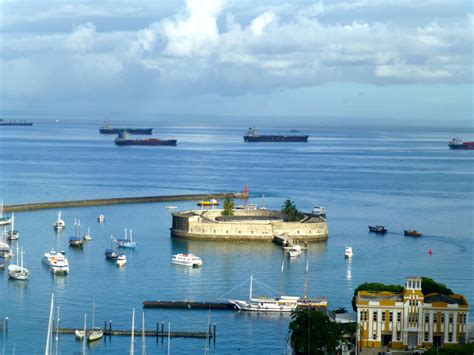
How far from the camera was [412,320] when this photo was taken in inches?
1558

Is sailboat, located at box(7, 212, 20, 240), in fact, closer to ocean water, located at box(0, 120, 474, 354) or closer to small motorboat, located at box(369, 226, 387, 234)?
ocean water, located at box(0, 120, 474, 354)

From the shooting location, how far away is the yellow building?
39312 millimetres

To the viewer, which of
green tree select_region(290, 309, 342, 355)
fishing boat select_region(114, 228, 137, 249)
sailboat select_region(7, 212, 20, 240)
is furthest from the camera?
sailboat select_region(7, 212, 20, 240)

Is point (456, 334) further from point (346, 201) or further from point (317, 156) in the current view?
point (317, 156)

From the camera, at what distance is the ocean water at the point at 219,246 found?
44.0 metres

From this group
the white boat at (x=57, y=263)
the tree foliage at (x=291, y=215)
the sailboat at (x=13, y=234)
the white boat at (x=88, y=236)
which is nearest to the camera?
the white boat at (x=57, y=263)

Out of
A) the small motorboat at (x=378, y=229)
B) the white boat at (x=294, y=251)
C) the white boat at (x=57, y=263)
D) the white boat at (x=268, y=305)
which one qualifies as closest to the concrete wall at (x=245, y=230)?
the white boat at (x=294, y=251)

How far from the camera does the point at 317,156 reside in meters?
170

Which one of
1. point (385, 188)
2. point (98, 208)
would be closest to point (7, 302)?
point (98, 208)

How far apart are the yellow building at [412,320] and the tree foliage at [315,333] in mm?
1511

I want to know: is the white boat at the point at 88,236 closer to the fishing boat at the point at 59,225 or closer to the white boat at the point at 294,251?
the fishing boat at the point at 59,225

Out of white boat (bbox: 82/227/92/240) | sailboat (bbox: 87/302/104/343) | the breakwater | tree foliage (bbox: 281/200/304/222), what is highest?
the breakwater

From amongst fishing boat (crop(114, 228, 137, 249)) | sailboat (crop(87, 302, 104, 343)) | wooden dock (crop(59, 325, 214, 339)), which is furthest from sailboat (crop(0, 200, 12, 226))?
sailboat (crop(87, 302, 104, 343))

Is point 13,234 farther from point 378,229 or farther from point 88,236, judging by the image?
point 378,229
